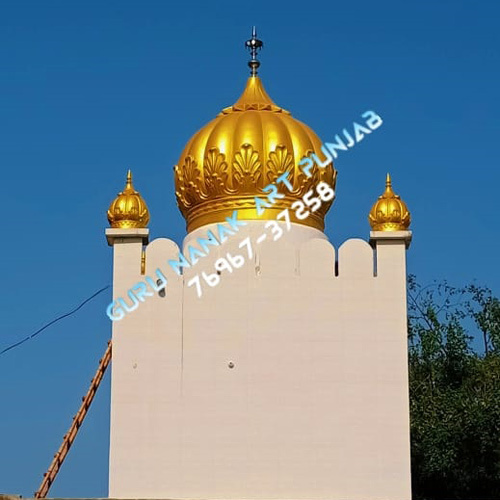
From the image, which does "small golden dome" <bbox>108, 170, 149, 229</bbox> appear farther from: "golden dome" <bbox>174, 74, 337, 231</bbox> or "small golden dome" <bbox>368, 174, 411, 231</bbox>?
"small golden dome" <bbox>368, 174, 411, 231</bbox>

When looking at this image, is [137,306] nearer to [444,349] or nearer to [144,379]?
[144,379]

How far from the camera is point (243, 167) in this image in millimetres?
16047

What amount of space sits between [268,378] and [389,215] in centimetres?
253

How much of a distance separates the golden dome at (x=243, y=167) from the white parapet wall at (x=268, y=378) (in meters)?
0.91

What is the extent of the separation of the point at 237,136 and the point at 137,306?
274cm

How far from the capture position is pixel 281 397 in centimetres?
1475

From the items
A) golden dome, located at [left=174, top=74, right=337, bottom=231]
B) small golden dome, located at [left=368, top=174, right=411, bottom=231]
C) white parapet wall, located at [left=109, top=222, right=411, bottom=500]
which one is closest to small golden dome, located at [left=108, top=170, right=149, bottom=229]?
white parapet wall, located at [left=109, top=222, right=411, bottom=500]

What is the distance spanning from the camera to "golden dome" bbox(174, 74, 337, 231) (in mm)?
16062

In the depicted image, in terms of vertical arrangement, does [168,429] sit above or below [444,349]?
below

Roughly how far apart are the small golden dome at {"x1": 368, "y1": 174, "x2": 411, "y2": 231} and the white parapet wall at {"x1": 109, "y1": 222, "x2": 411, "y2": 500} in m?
0.19

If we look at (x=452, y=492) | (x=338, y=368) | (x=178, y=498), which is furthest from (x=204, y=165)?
(x=452, y=492)

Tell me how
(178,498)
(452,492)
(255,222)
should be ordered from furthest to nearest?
(452,492) < (255,222) < (178,498)

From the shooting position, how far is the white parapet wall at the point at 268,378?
47.5 feet

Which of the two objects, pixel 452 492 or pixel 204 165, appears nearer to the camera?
pixel 204 165
